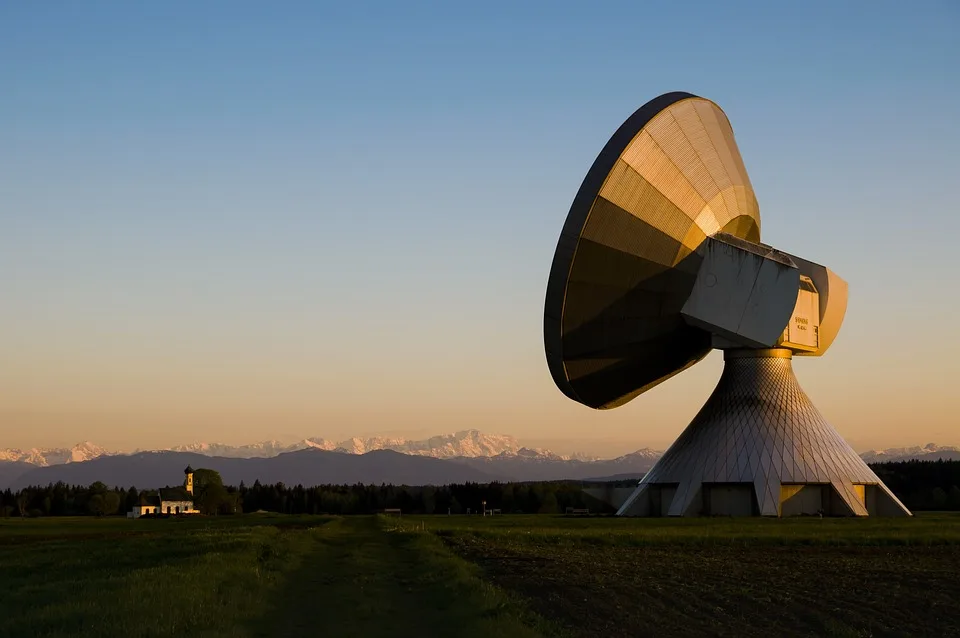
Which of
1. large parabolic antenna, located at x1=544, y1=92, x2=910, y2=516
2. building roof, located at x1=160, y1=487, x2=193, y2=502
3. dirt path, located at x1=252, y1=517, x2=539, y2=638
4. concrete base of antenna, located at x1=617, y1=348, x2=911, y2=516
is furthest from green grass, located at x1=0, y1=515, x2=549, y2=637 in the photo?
building roof, located at x1=160, y1=487, x2=193, y2=502

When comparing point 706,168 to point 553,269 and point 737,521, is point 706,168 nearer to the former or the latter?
point 553,269

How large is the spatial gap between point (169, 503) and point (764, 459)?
426 ft

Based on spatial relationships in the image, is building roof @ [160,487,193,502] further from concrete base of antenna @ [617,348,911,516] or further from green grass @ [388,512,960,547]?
green grass @ [388,512,960,547]

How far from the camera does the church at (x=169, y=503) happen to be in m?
162

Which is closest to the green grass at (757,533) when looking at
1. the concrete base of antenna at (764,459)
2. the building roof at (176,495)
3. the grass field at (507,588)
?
the grass field at (507,588)

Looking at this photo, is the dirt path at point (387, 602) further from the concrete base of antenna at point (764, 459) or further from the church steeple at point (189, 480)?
the church steeple at point (189, 480)

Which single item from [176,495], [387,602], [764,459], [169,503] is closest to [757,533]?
[764,459]

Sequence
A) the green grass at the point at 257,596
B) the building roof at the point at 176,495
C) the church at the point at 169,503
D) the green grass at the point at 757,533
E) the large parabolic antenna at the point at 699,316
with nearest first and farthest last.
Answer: the green grass at the point at 257,596 < the green grass at the point at 757,533 < the large parabolic antenna at the point at 699,316 < the church at the point at 169,503 < the building roof at the point at 176,495

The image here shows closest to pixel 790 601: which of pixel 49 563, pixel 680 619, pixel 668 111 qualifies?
pixel 680 619

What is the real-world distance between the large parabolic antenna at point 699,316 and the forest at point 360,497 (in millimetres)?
43964

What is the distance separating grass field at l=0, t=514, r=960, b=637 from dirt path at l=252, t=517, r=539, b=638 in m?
0.05

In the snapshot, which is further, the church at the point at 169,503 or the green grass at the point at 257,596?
the church at the point at 169,503

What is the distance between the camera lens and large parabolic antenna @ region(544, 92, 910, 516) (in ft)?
145

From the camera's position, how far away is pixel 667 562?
91.7 feet
